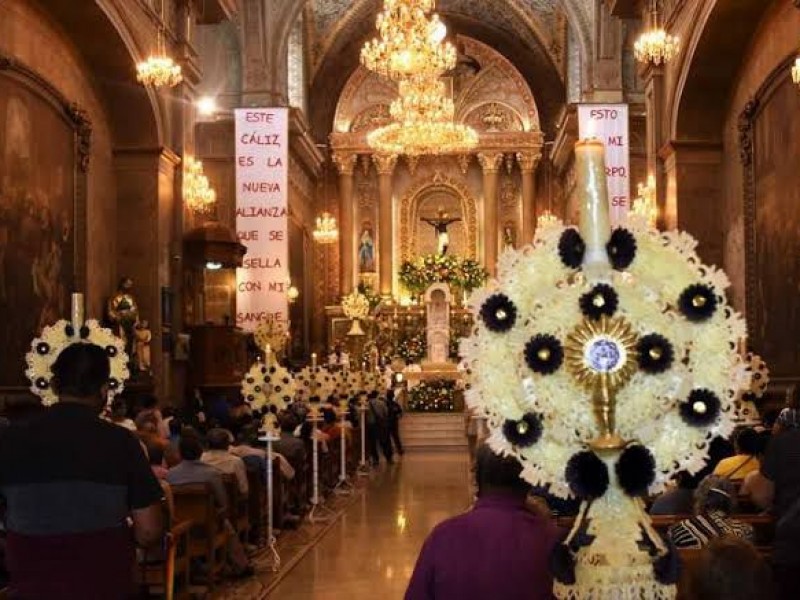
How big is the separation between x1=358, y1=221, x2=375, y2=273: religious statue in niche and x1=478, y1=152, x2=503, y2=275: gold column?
3.60 meters

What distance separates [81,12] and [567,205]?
2279 centimetres

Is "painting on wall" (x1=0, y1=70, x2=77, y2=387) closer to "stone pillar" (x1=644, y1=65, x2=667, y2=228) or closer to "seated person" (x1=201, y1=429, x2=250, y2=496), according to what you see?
"seated person" (x1=201, y1=429, x2=250, y2=496)

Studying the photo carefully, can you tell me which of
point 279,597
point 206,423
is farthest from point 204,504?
point 206,423

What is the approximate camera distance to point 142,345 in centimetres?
1809

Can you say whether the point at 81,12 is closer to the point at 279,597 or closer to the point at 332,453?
the point at 332,453

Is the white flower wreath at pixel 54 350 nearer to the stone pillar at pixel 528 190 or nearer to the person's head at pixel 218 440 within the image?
the person's head at pixel 218 440

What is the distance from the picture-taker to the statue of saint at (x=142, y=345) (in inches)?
706

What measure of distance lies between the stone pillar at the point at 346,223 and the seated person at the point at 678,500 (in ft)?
104

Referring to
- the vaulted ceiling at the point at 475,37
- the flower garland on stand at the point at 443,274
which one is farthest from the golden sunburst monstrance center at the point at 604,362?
the vaulted ceiling at the point at 475,37

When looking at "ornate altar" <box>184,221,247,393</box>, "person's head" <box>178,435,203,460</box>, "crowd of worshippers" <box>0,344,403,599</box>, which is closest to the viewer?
"crowd of worshippers" <box>0,344,403,599</box>

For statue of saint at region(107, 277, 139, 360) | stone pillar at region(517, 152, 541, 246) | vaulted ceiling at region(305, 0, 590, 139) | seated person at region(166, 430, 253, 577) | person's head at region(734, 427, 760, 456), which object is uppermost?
vaulted ceiling at region(305, 0, 590, 139)

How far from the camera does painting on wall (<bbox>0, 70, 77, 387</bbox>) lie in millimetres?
14484

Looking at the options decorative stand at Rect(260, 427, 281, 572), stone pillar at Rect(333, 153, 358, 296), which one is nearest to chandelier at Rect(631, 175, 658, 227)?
decorative stand at Rect(260, 427, 281, 572)

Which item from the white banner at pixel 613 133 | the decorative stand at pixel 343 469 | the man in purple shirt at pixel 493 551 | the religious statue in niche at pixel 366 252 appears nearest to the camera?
the man in purple shirt at pixel 493 551
